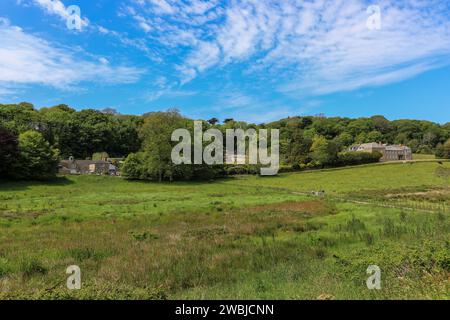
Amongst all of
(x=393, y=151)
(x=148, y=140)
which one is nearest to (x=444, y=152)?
(x=393, y=151)

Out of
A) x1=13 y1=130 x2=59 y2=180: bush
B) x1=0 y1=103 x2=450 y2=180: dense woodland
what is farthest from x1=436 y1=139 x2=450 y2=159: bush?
x1=13 y1=130 x2=59 y2=180: bush

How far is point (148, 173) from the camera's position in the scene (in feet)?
219

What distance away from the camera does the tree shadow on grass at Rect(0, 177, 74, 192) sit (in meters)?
48.6

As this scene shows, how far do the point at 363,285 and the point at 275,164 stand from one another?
77158 millimetres

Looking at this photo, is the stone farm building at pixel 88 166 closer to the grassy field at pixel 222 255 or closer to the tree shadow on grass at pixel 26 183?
the tree shadow on grass at pixel 26 183

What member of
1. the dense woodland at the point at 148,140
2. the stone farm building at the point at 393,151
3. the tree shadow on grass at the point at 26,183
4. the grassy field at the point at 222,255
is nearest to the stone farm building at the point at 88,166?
the dense woodland at the point at 148,140

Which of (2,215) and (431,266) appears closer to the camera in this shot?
(431,266)

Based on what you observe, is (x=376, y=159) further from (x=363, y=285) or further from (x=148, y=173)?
(x=363, y=285)

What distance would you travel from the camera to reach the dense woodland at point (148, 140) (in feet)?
196

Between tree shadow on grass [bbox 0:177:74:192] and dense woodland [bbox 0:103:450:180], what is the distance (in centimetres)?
156

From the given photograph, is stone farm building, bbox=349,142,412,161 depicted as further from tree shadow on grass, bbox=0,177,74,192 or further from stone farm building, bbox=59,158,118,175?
tree shadow on grass, bbox=0,177,74,192

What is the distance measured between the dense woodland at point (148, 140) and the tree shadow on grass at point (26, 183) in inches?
61.5
